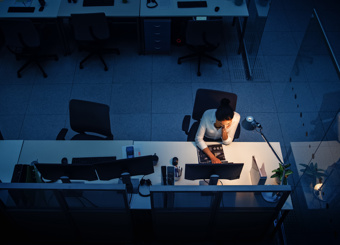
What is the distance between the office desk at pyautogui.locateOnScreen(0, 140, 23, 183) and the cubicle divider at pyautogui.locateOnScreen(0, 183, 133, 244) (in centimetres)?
43

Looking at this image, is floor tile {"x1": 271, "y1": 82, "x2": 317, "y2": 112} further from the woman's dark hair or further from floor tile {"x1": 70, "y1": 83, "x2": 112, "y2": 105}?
floor tile {"x1": 70, "y1": 83, "x2": 112, "y2": 105}

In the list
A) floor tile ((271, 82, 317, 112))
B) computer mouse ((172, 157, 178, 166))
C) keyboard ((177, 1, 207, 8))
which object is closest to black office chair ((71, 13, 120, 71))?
keyboard ((177, 1, 207, 8))

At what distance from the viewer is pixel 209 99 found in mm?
3721

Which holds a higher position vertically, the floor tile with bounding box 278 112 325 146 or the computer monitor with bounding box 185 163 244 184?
the floor tile with bounding box 278 112 325 146

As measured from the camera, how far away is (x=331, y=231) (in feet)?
9.66

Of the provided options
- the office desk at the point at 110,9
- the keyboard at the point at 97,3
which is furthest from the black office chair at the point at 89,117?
the keyboard at the point at 97,3

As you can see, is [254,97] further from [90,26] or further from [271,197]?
[90,26]

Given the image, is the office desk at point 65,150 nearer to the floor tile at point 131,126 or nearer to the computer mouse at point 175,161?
the computer mouse at point 175,161

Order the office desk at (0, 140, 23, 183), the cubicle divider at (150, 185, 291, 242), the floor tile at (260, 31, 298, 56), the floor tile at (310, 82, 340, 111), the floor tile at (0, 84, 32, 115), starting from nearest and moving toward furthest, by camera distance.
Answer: the cubicle divider at (150, 185, 291, 242) < the floor tile at (310, 82, 340, 111) < the office desk at (0, 140, 23, 183) < the floor tile at (0, 84, 32, 115) < the floor tile at (260, 31, 298, 56)

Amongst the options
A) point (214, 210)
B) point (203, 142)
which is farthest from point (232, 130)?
point (214, 210)

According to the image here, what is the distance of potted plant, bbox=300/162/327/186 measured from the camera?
10.1 ft

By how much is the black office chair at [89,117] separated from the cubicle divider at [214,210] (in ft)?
4.09

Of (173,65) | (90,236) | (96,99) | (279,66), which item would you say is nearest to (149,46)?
(173,65)

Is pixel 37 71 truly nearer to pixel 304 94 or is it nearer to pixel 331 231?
pixel 304 94
